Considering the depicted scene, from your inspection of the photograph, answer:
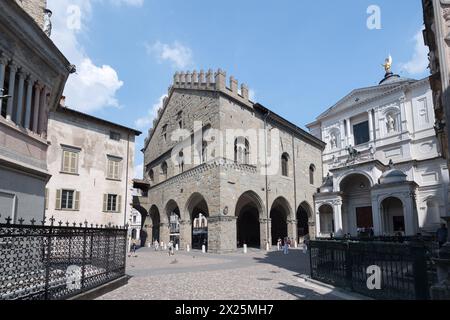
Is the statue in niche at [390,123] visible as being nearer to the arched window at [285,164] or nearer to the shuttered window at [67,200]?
the arched window at [285,164]

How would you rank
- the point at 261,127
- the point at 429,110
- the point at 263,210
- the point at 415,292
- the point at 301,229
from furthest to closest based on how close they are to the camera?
1. the point at 301,229
2. the point at 429,110
3. the point at 261,127
4. the point at 263,210
5. the point at 415,292

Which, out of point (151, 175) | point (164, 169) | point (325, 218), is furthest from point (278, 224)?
point (151, 175)

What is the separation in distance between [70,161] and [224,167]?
10.8m

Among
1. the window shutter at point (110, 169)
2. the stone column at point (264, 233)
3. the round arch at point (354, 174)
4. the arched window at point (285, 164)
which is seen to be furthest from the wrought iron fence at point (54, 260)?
the round arch at point (354, 174)

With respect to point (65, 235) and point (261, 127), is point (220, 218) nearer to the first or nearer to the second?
point (261, 127)

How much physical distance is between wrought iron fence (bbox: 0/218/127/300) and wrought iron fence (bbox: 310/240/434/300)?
6.15 m

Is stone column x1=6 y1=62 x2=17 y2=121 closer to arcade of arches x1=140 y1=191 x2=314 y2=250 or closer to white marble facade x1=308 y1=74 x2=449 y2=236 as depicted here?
arcade of arches x1=140 y1=191 x2=314 y2=250

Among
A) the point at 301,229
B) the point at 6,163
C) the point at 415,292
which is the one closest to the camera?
the point at 415,292

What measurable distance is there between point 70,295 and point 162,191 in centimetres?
2412

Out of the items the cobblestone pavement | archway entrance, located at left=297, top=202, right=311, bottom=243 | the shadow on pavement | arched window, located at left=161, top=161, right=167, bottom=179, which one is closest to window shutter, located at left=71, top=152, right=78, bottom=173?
arched window, located at left=161, top=161, right=167, bottom=179

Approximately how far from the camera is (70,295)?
6.48 meters

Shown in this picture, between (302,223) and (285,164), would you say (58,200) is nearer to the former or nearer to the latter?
(285,164)

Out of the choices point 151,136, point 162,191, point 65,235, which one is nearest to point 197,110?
point 162,191

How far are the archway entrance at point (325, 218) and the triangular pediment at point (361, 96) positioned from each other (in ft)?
40.8
